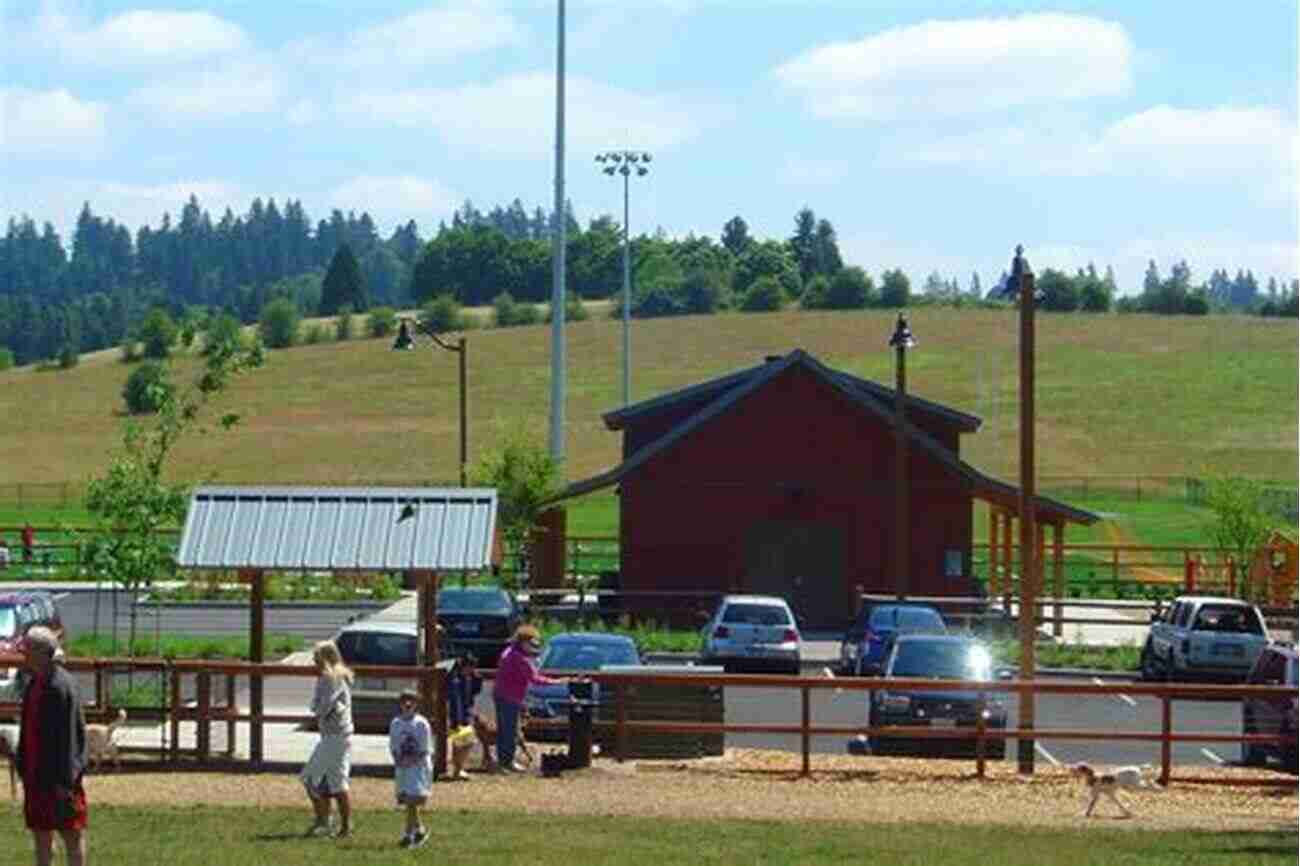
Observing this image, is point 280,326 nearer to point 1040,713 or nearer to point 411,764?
point 1040,713

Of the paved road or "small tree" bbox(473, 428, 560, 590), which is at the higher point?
"small tree" bbox(473, 428, 560, 590)

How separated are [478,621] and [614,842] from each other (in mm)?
24385

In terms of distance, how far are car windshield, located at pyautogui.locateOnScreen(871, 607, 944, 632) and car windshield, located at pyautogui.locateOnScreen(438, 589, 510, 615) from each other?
633cm

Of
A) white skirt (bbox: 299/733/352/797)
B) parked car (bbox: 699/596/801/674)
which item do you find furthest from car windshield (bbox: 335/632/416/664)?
white skirt (bbox: 299/733/352/797)

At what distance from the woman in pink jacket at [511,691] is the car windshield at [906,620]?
16.5m

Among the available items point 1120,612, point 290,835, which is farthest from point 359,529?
point 1120,612

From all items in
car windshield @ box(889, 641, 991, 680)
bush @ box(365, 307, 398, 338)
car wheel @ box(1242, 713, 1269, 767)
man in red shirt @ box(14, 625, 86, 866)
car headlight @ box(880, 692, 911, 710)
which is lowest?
car wheel @ box(1242, 713, 1269, 767)

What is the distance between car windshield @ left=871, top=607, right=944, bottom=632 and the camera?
41.9 metres

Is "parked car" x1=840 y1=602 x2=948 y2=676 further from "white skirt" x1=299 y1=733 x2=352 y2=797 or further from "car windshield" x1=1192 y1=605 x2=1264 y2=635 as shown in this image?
"white skirt" x1=299 y1=733 x2=352 y2=797

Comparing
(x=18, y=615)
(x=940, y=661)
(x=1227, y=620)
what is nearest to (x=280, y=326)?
(x=1227, y=620)

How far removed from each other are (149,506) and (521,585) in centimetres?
2588

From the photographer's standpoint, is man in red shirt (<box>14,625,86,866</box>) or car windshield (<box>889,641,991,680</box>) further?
car windshield (<box>889,641,991,680</box>)

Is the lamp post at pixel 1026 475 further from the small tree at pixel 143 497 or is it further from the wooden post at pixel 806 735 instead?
the small tree at pixel 143 497

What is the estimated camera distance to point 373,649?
3275cm
